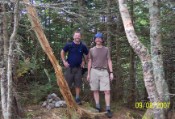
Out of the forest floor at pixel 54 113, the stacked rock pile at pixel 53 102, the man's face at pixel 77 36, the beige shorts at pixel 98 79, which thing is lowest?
the forest floor at pixel 54 113

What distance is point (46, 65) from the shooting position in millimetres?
10906

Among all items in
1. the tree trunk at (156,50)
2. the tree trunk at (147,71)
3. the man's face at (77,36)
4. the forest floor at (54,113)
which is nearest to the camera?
the tree trunk at (147,71)

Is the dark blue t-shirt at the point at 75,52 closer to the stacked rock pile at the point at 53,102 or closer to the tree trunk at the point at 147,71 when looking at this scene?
the stacked rock pile at the point at 53,102

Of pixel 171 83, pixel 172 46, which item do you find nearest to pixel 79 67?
pixel 172 46

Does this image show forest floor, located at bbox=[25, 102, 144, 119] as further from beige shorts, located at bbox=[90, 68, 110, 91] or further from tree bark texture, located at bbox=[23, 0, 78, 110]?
beige shorts, located at bbox=[90, 68, 110, 91]

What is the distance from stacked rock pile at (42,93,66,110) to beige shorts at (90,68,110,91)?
1256 mm

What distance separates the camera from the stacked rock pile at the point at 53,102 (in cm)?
841

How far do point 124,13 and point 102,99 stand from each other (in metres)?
4.27

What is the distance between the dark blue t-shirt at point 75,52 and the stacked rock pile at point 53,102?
50.8 inches

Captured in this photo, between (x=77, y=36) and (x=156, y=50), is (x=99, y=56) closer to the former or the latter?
(x=77, y=36)

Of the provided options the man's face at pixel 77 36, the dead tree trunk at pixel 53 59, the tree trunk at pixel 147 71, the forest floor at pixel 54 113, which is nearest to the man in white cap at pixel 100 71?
the man's face at pixel 77 36

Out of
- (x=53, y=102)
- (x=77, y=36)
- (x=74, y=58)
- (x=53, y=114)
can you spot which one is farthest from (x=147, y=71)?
(x=53, y=102)

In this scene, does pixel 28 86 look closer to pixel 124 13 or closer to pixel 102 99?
pixel 102 99

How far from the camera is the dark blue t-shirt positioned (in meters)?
7.77
